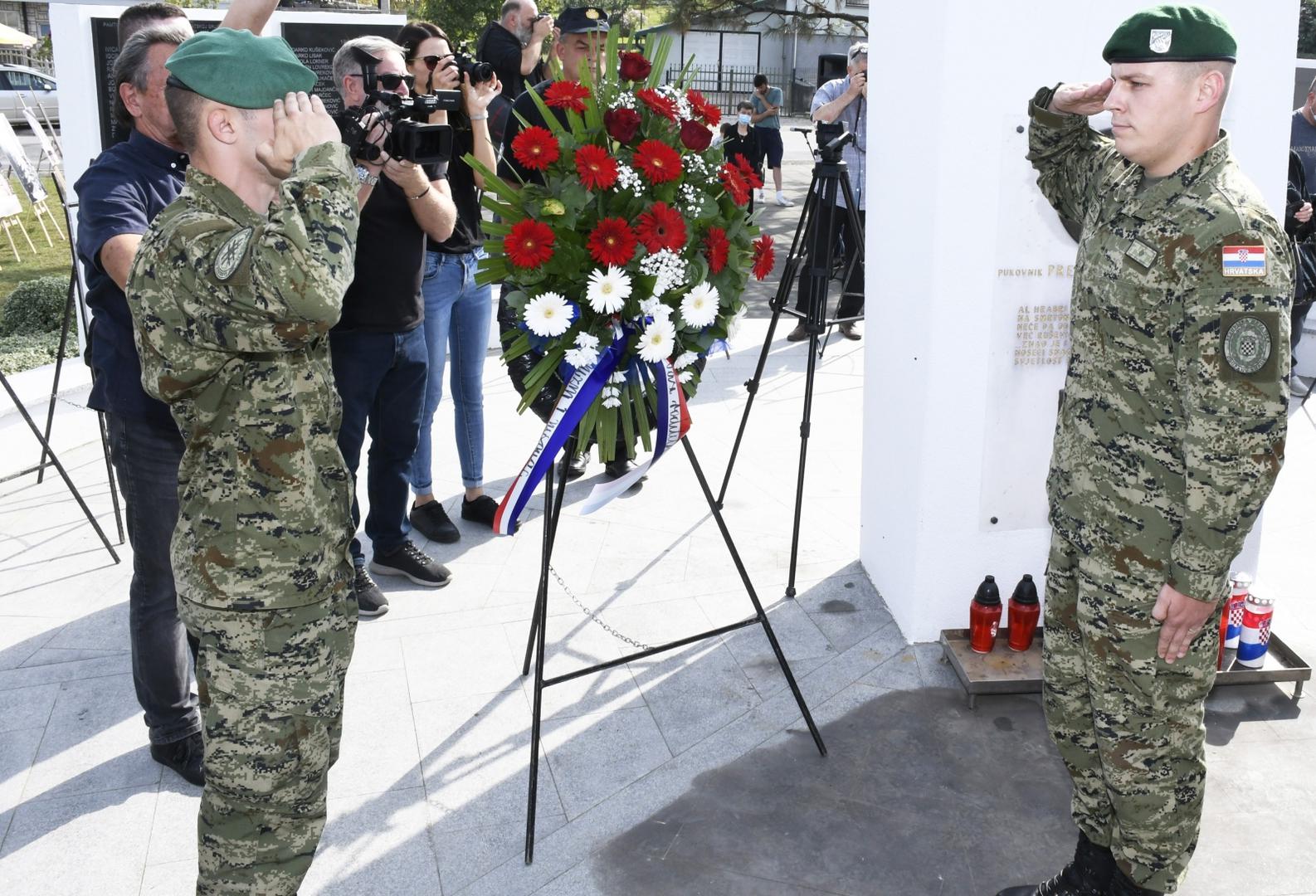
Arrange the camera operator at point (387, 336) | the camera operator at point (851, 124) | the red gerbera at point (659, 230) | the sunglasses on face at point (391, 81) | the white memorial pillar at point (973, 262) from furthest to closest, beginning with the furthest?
the camera operator at point (851, 124), the camera operator at point (387, 336), the white memorial pillar at point (973, 262), the sunglasses on face at point (391, 81), the red gerbera at point (659, 230)

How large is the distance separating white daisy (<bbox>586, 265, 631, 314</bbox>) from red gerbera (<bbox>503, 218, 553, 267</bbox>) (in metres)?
0.13

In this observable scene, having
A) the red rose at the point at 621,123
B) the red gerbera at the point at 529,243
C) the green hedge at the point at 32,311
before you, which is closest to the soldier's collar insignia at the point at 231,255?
the red gerbera at the point at 529,243

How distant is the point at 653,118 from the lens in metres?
2.89

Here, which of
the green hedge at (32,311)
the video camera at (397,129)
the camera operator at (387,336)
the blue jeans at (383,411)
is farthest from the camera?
the green hedge at (32,311)

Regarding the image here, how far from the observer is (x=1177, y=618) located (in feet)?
7.60

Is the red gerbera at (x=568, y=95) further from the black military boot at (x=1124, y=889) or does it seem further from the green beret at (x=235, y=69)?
the black military boot at (x=1124, y=889)

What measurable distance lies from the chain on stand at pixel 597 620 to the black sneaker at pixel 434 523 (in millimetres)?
565

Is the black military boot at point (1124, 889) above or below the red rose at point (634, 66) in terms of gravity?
below

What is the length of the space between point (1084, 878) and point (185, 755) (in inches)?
91.7

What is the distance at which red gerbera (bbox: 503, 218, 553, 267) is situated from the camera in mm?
2746

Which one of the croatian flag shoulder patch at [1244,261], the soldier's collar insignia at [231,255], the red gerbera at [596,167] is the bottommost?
the croatian flag shoulder patch at [1244,261]

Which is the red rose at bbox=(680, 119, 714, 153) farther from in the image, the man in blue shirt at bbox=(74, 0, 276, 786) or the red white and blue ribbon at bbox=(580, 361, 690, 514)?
the man in blue shirt at bbox=(74, 0, 276, 786)

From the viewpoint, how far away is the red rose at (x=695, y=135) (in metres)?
2.82

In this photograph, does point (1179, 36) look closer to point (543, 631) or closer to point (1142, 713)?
point (1142, 713)
